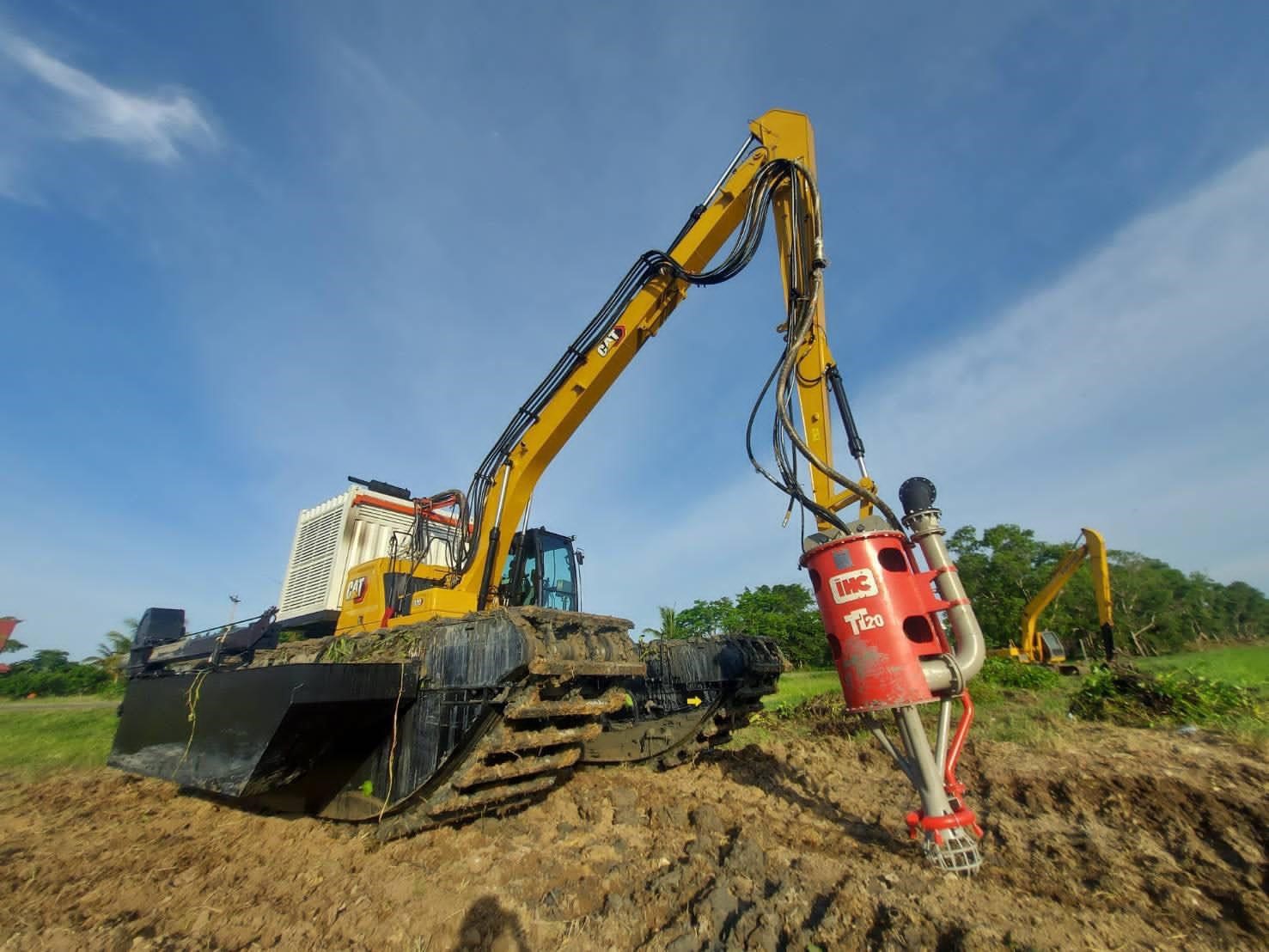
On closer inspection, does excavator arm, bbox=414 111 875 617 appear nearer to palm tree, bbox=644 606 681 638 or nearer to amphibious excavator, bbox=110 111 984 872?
amphibious excavator, bbox=110 111 984 872

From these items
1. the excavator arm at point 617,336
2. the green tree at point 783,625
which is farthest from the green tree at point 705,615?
the excavator arm at point 617,336

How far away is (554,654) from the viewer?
3.90m

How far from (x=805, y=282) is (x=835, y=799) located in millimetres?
4135

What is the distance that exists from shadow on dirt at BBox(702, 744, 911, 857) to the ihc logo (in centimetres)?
152

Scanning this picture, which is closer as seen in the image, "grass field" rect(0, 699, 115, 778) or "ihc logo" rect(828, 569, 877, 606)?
"ihc logo" rect(828, 569, 877, 606)

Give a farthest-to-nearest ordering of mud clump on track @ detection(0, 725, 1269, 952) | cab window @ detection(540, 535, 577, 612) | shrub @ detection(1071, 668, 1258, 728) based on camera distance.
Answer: shrub @ detection(1071, 668, 1258, 728), cab window @ detection(540, 535, 577, 612), mud clump on track @ detection(0, 725, 1269, 952)

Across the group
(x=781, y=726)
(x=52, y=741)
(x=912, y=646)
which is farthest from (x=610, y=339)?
(x=52, y=741)

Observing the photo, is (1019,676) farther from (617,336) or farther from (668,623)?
(668,623)

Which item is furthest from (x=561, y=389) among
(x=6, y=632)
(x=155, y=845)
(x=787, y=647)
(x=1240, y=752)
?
(x=6, y=632)

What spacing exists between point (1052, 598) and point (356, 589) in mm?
16685

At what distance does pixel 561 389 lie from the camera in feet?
21.8

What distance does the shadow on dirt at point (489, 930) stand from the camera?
8.59 feet

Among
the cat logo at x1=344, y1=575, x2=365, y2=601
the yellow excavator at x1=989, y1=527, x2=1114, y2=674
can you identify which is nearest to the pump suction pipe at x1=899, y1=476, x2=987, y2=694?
the cat logo at x1=344, y1=575, x2=365, y2=601

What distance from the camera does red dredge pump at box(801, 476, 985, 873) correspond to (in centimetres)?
273
